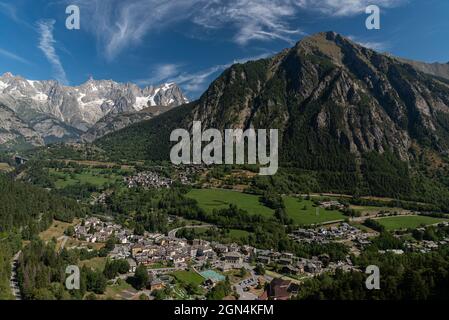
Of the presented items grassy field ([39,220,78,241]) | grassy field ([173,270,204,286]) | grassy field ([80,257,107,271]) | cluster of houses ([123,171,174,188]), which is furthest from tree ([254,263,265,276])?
cluster of houses ([123,171,174,188])

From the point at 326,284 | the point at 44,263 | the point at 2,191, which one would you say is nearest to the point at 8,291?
the point at 44,263

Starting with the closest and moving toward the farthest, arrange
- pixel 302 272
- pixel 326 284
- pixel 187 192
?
pixel 326 284 → pixel 302 272 → pixel 187 192

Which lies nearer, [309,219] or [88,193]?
[309,219]

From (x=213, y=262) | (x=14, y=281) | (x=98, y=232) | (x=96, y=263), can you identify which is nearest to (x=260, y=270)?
(x=213, y=262)

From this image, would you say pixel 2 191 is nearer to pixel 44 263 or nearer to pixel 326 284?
pixel 44 263

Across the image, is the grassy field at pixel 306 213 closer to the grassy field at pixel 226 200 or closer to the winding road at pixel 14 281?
the grassy field at pixel 226 200

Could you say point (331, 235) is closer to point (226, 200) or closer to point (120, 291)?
point (226, 200)

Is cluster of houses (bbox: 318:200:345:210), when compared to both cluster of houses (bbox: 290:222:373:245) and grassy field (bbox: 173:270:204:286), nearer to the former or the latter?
cluster of houses (bbox: 290:222:373:245)
